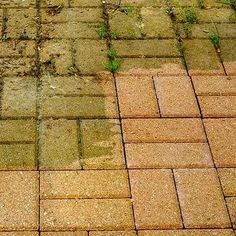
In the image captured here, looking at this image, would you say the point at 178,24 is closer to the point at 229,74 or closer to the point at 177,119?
the point at 229,74

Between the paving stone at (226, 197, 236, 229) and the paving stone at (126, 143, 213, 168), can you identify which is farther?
the paving stone at (126, 143, 213, 168)

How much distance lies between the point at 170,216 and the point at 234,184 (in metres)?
0.48

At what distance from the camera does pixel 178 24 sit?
411 centimetres

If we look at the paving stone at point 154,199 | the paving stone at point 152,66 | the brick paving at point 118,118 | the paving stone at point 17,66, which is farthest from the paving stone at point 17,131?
the paving stone at point 152,66

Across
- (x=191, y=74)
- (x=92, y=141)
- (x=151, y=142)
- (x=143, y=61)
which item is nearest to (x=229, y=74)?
(x=191, y=74)

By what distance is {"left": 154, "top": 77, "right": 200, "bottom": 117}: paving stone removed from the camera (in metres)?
3.33

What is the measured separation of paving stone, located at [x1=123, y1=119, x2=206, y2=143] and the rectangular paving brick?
32 centimetres

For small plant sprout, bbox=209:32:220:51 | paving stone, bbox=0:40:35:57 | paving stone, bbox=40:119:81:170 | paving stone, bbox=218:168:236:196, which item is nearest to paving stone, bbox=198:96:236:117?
paving stone, bbox=218:168:236:196

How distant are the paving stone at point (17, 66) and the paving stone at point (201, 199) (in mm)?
1373

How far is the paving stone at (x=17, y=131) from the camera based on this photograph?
3068 mm

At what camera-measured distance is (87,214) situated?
2.69 m

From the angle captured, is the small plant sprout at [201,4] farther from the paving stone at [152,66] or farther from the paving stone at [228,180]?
the paving stone at [228,180]

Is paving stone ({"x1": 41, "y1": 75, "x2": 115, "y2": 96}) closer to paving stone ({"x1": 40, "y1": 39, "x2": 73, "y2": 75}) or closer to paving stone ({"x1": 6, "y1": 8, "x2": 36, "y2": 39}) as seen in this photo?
paving stone ({"x1": 40, "y1": 39, "x2": 73, "y2": 75})

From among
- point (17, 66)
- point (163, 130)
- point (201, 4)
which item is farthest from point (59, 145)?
point (201, 4)
